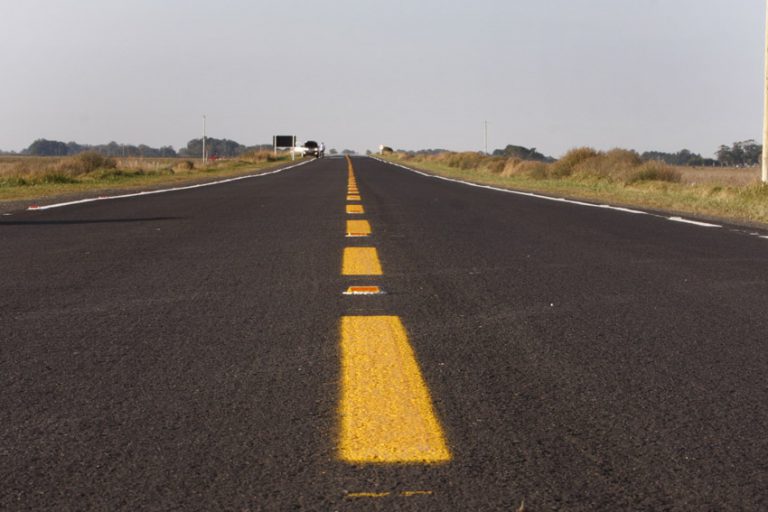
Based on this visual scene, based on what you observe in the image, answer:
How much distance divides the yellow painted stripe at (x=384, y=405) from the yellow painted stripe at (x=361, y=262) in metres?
1.84

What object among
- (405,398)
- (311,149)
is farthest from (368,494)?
(311,149)

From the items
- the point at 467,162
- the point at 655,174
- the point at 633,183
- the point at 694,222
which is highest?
the point at 467,162

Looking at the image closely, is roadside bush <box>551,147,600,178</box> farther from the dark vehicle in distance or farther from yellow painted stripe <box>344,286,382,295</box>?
the dark vehicle in distance

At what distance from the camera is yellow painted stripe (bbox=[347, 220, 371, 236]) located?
8.68m

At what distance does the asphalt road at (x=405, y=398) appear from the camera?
223cm

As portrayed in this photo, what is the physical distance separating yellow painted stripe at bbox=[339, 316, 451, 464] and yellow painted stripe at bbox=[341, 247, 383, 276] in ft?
6.05

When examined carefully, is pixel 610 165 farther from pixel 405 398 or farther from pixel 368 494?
pixel 368 494

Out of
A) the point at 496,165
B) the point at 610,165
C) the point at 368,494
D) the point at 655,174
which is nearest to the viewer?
the point at 368,494

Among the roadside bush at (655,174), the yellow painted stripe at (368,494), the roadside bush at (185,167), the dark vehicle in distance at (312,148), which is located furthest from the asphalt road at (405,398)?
the dark vehicle in distance at (312,148)

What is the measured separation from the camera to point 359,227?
30.3ft

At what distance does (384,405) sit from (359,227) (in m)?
6.44

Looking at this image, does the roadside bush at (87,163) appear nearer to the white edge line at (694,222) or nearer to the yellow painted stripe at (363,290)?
the white edge line at (694,222)

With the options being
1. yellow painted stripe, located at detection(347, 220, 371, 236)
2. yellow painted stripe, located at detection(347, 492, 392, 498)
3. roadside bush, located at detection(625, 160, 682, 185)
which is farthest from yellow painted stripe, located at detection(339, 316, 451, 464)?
roadside bush, located at detection(625, 160, 682, 185)

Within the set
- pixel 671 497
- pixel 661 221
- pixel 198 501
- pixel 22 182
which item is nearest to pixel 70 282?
pixel 198 501
